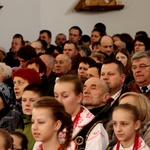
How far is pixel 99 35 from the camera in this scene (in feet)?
34.2

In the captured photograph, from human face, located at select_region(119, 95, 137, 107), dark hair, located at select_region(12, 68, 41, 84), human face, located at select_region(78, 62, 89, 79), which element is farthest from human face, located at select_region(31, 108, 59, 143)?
human face, located at select_region(78, 62, 89, 79)

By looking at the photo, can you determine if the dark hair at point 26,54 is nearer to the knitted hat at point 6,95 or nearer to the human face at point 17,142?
the knitted hat at point 6,95

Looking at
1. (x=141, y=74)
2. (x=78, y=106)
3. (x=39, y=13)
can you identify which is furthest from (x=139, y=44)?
(x=39, y=13)

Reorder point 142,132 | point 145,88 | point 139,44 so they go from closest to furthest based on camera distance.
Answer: point 142,132
point 145,88
point 139,44

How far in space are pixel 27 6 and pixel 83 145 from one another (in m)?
8.36

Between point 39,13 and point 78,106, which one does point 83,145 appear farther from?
point 39,13

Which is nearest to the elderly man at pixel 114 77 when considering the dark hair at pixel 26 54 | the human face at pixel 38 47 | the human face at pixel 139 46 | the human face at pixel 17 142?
the human face at pixel 17 142

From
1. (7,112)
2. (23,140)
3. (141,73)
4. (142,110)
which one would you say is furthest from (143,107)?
(7,112)

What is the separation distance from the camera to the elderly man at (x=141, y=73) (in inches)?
253

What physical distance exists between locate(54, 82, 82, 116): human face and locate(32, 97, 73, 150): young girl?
1.60 ft

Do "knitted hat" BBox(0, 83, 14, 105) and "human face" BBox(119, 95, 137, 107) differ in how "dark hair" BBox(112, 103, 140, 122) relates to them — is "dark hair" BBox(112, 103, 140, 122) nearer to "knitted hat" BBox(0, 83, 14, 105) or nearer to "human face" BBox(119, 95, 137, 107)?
"human face" BBox(119, 95, 137, 107)

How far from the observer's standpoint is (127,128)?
15.1 ft

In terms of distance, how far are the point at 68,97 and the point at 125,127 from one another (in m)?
0.64

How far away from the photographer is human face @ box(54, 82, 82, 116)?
16.6 ft
